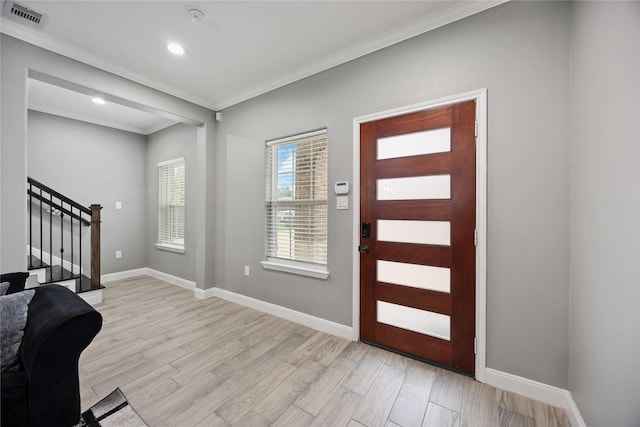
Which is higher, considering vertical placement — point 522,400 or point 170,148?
point 170,148

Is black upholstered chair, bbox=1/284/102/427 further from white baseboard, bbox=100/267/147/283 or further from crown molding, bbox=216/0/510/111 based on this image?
white baseboard, bbox=100/267/147/283

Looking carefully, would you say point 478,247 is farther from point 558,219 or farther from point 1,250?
point 1,250

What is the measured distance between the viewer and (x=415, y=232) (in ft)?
6.88

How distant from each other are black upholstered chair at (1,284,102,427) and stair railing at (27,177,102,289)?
2.51 meters

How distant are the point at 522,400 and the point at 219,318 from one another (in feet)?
9.22

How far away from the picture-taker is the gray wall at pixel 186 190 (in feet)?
13.4

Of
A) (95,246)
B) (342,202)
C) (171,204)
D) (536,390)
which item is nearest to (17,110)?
(95,246)

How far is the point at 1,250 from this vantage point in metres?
2.04

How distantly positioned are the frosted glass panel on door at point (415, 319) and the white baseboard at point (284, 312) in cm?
42

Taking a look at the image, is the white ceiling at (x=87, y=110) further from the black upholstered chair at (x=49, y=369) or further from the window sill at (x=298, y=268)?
the black upholstered chair at (x=49, y=369)

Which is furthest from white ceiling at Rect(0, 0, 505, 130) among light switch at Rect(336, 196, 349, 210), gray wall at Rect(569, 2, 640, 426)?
light switch at Rect(336, 196, 349, 210)

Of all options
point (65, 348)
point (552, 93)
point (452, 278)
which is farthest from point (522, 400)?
point (65, 348)

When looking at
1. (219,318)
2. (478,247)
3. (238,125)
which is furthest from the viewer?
(238,125)

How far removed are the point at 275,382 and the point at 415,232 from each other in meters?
1.59
